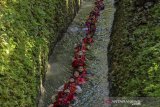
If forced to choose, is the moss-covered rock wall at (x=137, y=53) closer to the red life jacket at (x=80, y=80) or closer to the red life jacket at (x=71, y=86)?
the red life jacket at (x=80, y=80)

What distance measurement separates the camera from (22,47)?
6.21m

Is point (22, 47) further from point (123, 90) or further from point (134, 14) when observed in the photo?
point (134, 14)

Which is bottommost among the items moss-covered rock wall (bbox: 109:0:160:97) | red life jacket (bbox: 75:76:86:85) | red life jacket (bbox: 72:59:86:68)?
red life jacket (bbox: 75:76:86:85)

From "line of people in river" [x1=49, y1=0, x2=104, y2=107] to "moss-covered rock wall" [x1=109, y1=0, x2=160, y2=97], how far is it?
73 centimetres

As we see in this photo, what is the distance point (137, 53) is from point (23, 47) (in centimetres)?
244

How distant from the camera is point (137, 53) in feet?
22.3

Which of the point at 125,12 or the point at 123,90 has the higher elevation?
the point at 125,12

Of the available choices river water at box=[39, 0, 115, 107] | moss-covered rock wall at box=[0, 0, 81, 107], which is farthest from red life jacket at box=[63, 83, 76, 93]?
moss-covered rock wall at box=[0, 0, 81, 107]

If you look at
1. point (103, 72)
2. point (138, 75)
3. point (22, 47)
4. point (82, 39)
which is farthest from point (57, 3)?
point (138, 75)

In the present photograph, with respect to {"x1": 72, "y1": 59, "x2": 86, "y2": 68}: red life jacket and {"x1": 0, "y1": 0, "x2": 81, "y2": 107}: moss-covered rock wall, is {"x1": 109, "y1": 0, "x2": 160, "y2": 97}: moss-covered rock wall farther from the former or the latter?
{"x1": 0, "y1": 0, "x2": 81, "y2": 107}: moss-covered rock wall

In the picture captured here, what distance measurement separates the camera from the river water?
23.2 ft

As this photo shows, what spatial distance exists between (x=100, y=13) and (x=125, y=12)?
3.02m

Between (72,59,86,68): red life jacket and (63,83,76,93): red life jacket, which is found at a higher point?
(72,59,86,68): red life jacket

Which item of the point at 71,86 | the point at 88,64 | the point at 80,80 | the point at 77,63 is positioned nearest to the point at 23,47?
the point at 71,86
